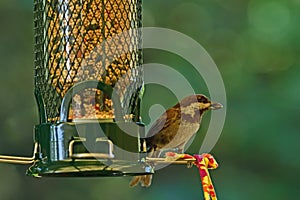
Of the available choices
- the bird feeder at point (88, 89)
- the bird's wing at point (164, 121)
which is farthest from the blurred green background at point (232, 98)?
the bird feeder at point (88, 89)

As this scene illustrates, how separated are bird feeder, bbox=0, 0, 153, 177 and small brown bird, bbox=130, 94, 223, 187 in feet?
0.41

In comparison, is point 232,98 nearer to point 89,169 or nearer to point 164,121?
point 164,121

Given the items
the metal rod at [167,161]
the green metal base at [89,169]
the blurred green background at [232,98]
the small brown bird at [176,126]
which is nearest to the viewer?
the green metal base at [89,169]

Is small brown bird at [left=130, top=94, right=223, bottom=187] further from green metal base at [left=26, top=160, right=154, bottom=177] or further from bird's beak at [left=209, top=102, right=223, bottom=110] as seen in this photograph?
green metal base at [left=26, top=160, right=154, bottom=177]

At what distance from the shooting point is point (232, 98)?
3.26 metres

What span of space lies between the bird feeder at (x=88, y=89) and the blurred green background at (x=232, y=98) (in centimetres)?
116

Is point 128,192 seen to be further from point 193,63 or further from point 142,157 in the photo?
point 142,157

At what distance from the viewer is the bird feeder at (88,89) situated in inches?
72.4

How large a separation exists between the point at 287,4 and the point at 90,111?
4.96ft

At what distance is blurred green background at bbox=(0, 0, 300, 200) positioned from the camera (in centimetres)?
319

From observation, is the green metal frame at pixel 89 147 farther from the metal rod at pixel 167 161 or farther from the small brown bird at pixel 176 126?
the small brown bird at pixel 176 126

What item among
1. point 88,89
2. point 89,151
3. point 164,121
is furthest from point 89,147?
point 164,121

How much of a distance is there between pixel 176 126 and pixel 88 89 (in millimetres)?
269

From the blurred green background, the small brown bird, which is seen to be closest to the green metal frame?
the small brown bird
